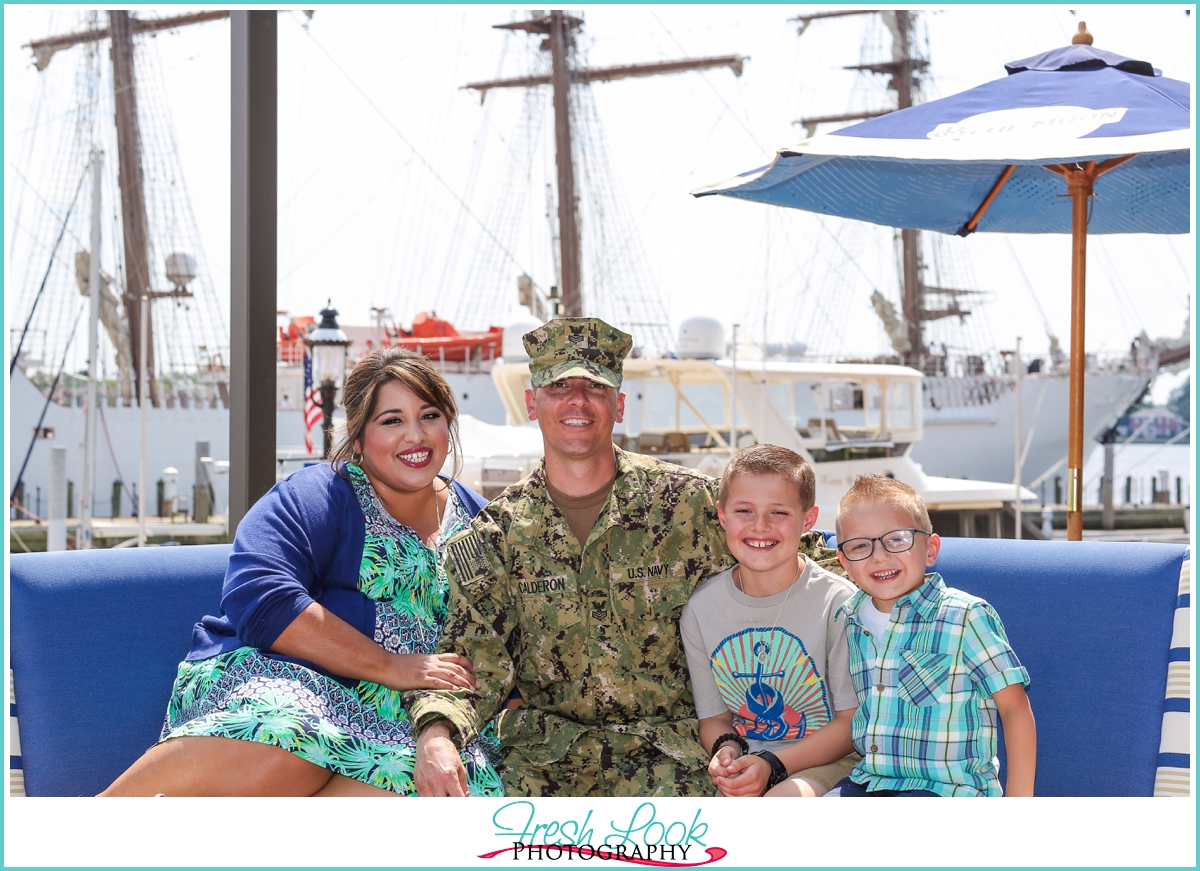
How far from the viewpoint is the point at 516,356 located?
20.2 meters

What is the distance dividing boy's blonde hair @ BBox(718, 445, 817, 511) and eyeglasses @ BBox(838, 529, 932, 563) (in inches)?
5.7

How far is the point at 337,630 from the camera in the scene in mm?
2535

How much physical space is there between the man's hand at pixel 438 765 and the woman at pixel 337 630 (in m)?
0.13

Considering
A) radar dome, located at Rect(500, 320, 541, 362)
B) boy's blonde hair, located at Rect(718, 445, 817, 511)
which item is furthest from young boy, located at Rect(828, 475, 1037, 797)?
radar dome, located at Rect(500, 320, 541, 362)

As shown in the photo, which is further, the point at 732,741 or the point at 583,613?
the point at 583,613

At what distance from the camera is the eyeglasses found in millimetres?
2336

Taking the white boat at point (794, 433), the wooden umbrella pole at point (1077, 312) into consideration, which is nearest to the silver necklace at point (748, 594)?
the wooden umbrella pole at point (1077, 312)

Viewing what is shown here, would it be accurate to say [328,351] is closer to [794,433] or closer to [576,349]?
[794,433]

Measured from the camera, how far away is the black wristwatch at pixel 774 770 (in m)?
2.30

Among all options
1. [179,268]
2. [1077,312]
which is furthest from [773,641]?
[179,268]

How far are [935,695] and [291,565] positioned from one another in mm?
1581

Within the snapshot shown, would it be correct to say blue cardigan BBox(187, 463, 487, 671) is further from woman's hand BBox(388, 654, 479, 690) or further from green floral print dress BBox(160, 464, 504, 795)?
woman's hand BBox(388, 654, 479, 690)

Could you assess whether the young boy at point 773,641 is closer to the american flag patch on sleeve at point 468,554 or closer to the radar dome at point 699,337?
the american flag patch on sleeve at point 468,554

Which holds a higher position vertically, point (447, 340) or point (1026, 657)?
point (447, 340)
